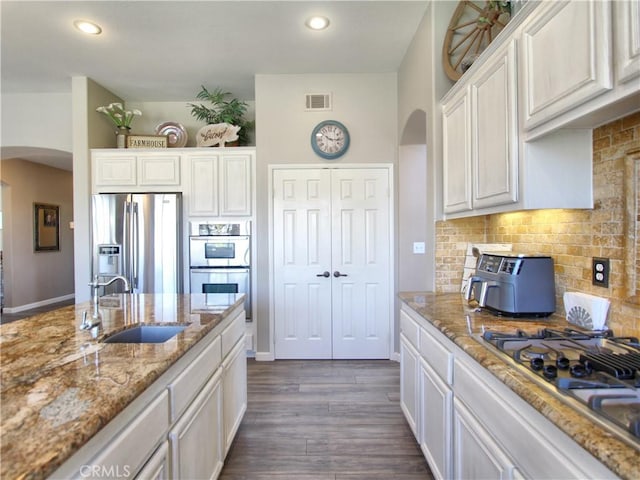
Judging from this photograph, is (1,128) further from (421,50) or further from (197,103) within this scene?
(421,50)

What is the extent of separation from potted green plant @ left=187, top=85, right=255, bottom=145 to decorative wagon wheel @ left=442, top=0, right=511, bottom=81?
2.30m

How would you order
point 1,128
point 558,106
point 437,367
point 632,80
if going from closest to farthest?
point 632,80 < point 558,106 < point 437,367 < point 1,128

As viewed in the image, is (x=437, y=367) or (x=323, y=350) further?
(x=323, y=350)

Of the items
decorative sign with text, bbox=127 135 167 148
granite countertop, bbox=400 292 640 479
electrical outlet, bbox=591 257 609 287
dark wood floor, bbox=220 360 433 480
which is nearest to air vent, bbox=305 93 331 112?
decorative sign with text, bbox=127 135 167 148

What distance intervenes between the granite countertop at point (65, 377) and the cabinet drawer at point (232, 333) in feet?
0.53

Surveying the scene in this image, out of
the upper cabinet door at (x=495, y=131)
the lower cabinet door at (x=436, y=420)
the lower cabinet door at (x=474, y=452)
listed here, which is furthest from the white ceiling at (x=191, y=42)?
the lower cabinet door at (x=474, y=452)

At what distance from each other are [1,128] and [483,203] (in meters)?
5.27

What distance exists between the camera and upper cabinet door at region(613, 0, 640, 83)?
0.94 metres

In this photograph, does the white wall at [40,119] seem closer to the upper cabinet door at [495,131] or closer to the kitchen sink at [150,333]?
the kitchen sink at [150,333]

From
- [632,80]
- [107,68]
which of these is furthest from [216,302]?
[107,68]

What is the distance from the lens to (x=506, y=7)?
1.86 metres

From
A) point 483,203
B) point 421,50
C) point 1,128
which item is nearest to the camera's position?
point 483,203

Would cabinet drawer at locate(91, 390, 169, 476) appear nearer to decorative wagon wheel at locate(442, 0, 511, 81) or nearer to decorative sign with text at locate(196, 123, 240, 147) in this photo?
decorative wagon wheel at locate(442, 0, 511, 81)

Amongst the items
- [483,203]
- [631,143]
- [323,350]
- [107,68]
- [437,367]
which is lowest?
[323,350]
